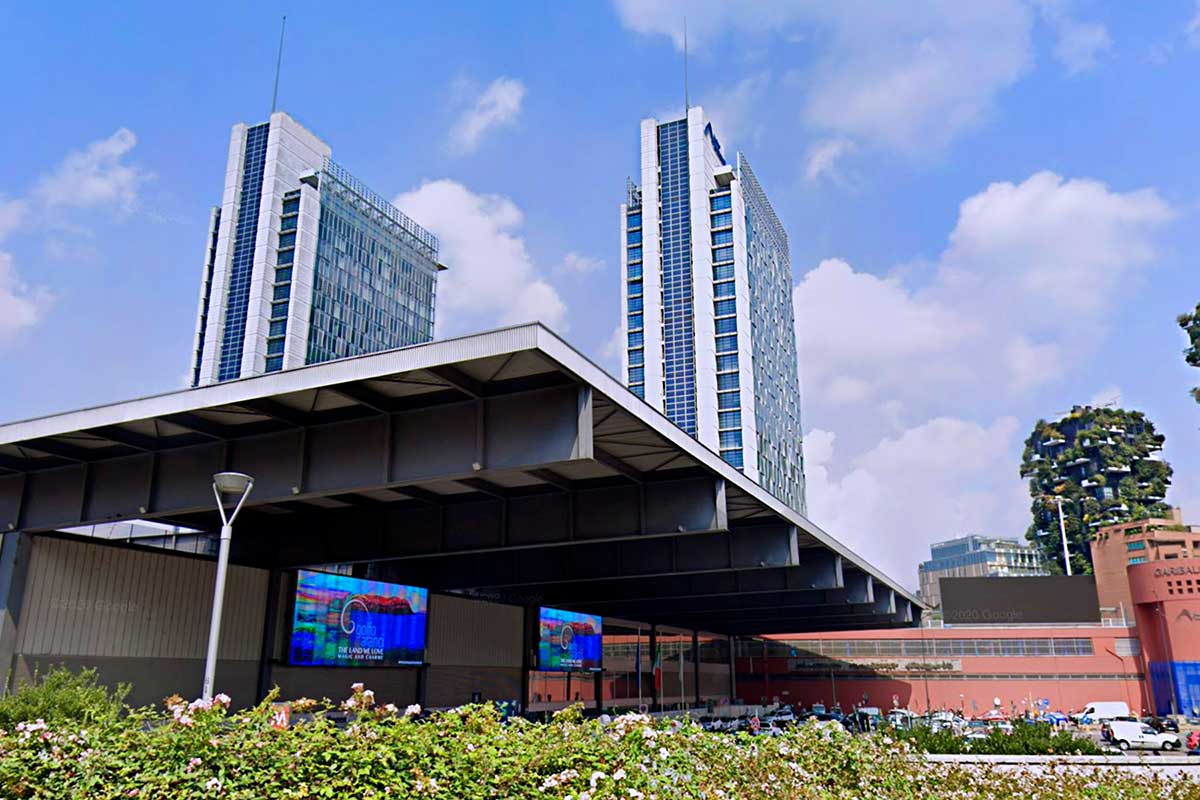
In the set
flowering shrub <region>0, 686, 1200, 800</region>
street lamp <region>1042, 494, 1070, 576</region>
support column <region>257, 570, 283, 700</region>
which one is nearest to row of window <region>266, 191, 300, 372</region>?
support column <region>257, 570, 283, 700</region>

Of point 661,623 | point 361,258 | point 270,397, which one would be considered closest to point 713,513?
point 270,397

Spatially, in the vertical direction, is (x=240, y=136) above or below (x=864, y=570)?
above

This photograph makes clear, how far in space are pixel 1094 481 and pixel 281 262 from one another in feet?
382

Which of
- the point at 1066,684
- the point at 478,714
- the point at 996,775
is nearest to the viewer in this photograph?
the point at 478,714

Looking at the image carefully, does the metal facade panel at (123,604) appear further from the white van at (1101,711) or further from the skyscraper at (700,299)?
the skyscraper at (700,299)

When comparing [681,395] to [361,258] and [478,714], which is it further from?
[478,714]

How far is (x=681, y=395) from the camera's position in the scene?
402 ft

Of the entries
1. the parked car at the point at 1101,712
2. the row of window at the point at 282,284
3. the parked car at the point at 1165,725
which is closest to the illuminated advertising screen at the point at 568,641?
the parked car at the point at 1165,725

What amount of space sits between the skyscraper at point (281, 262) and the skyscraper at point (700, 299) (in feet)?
134

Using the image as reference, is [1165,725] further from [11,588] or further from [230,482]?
[11,588]

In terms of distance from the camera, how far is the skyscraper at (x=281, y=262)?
12144cm

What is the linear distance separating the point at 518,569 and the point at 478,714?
28047 millimetres

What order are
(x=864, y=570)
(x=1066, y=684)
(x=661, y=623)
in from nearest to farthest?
(x=864, y=570), (x=661, y=623), (x=1066, y=684)

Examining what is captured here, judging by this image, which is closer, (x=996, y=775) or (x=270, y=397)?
(x=996, y=775)
